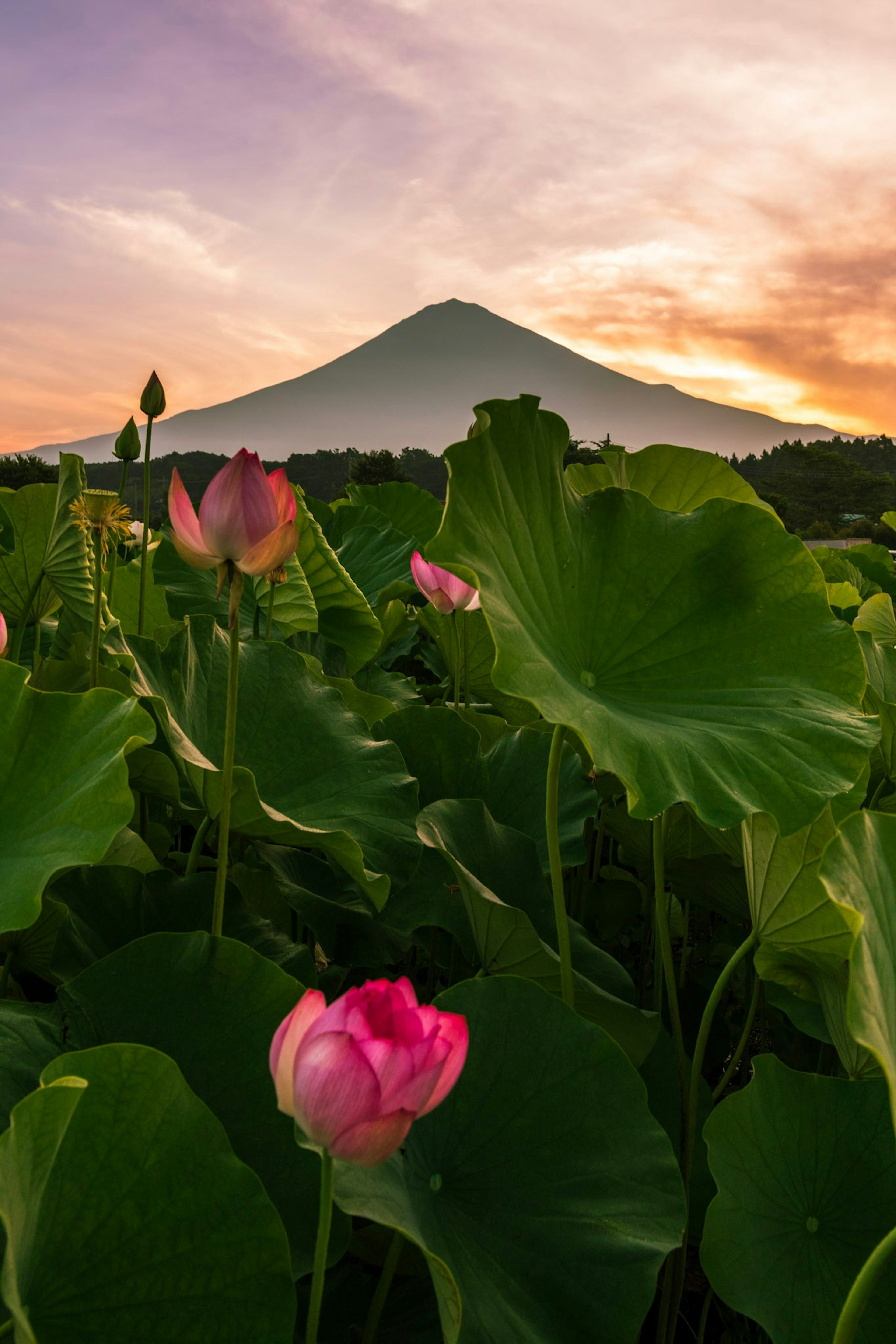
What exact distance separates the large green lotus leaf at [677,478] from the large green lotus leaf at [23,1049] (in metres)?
0.61

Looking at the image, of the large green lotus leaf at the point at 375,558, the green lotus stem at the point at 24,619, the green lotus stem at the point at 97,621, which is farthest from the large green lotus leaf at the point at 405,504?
the green lotus stem at the point at 97,621

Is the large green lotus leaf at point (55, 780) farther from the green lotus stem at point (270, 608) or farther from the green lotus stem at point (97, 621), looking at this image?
the green lotus stem at point (270, 608)

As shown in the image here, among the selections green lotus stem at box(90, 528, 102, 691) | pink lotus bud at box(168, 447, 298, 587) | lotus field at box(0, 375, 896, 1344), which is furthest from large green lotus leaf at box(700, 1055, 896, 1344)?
green lotus stem at box(90, 528, 102, 691)

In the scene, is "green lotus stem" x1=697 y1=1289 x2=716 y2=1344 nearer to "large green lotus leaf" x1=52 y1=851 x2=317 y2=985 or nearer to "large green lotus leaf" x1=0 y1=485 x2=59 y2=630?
"large green lotus leaf" x1=52 y1=851 x2=317 y2=985

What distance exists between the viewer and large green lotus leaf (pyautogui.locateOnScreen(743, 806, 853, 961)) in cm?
62

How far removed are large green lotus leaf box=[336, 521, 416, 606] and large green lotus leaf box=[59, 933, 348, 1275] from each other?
1.28 meters

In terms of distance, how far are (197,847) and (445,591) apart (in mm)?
518

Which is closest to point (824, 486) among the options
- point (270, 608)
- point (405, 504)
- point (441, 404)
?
point (405, 504)

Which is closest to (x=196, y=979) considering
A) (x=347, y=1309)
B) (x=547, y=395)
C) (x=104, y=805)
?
(x=104, y=805)

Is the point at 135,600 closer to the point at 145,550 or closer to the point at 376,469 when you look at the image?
the point at 145,550

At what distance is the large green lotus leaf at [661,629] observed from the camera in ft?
2.02

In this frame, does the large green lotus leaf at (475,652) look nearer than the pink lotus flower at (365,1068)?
No

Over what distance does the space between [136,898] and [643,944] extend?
64 centimetres

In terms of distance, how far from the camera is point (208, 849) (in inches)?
41.0
